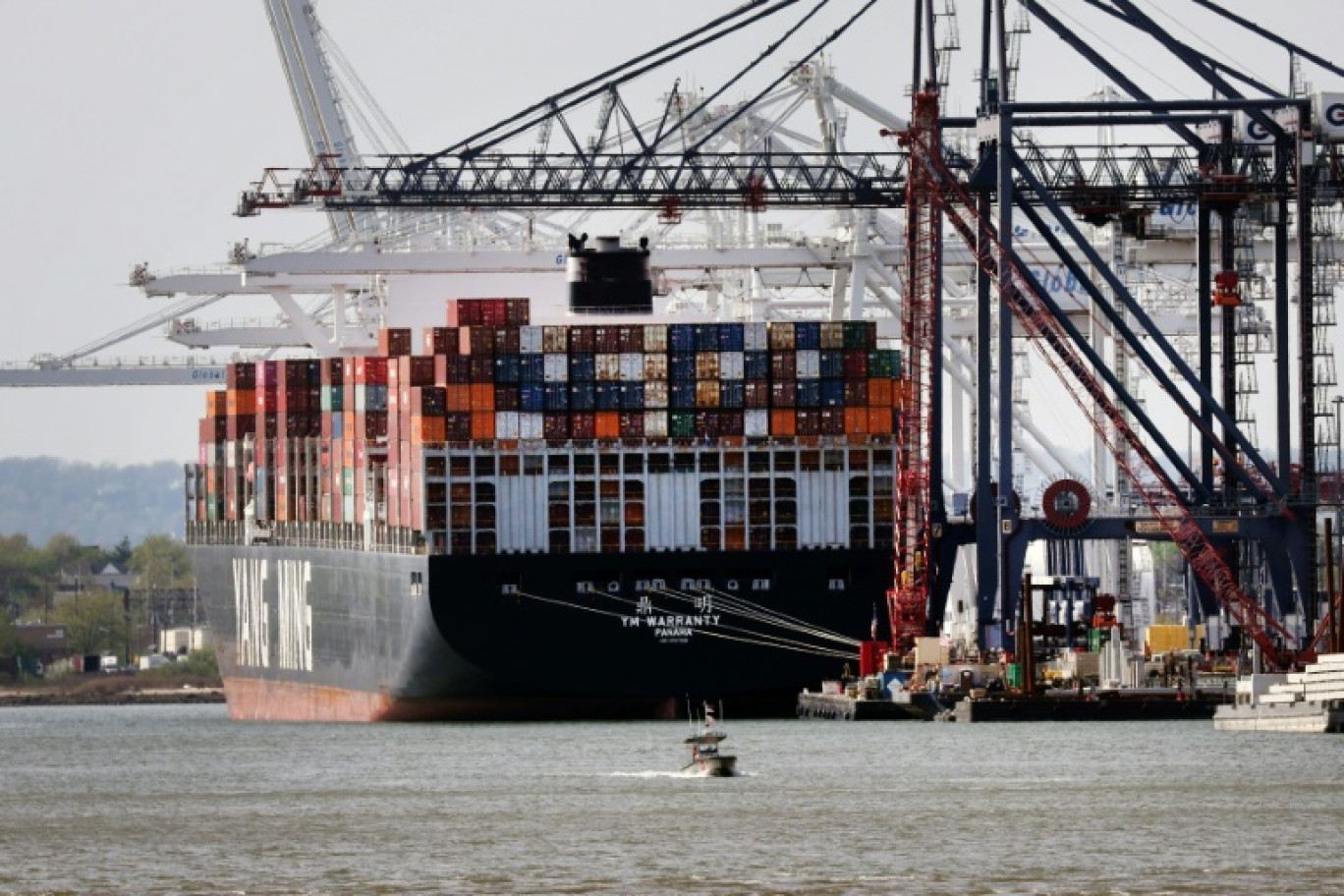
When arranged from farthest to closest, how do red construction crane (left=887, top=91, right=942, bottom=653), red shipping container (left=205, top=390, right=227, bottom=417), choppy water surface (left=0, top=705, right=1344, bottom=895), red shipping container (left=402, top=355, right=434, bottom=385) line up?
1. red shipping container (left=205, top=390, right=227, bottom=417)
2. red shipping container (left=402, top=355, right=434, bottom=385)
3. red construction crane (left=887, top=91, right=942, bottom=653)
4. choppy water surface (left=0, top=705, right=1344, bottom=895)

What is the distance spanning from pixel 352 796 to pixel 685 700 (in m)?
22.9

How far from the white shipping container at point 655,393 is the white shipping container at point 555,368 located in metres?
1.76

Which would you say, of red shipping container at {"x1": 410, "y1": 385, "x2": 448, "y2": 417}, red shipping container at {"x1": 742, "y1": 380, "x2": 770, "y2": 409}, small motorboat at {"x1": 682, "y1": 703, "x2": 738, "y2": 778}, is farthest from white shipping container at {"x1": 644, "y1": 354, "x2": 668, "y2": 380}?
small motorboat at {"x1": 682, "y1": 703, "x2": 738, "y2": 778}

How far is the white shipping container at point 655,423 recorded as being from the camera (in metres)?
91.4

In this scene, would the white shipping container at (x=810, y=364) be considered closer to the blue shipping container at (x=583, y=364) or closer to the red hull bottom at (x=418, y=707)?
the blue shipping container at (x=583, y=364)

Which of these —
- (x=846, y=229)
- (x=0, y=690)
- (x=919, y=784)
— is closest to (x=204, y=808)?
(x=919, y=784)

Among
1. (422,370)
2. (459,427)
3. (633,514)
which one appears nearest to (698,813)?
(633,514)

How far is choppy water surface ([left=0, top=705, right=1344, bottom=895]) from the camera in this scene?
5388 cm

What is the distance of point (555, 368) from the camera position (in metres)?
91.8

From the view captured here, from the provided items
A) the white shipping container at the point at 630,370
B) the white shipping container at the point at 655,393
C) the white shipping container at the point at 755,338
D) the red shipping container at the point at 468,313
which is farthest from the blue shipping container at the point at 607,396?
the red shipping container at the point at 468,313

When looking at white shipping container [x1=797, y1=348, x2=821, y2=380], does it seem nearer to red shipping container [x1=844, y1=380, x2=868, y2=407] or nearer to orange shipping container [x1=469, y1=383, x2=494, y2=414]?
red shipping container [x1=844, y1=380, x2=868, y2=407]

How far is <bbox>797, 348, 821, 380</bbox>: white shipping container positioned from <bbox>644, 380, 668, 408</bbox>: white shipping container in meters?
2.98

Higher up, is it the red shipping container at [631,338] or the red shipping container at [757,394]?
the red shipping container at [631,338]

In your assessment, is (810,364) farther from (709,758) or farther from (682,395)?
(709,758)
